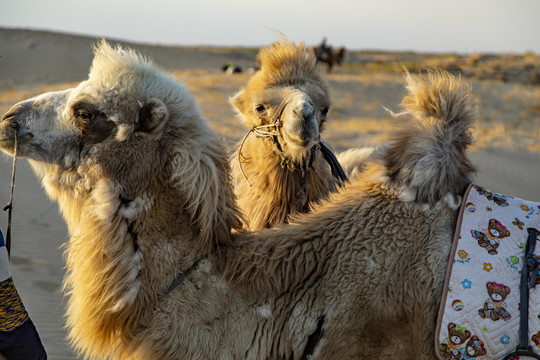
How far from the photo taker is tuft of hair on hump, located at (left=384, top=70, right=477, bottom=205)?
279cm

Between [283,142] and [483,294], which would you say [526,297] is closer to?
[483,294]

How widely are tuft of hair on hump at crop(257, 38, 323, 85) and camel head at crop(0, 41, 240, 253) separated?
74.4 inches

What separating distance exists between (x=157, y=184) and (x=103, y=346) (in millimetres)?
787

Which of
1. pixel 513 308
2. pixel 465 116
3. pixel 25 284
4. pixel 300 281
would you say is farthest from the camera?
pixel 25 284

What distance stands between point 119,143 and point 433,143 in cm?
151

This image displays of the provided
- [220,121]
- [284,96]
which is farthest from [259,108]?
[220,121]

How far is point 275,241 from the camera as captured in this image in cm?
281

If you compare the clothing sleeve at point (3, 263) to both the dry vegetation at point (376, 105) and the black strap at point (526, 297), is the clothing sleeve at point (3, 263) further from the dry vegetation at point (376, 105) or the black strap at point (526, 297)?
the dry vegetation at point (376, 105)

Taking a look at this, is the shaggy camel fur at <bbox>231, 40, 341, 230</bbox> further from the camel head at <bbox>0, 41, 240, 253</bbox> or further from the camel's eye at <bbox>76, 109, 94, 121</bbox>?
the camel's eye at <bbox>76, 109, 94, 121</bbox>

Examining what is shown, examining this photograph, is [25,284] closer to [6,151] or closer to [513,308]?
[6,151]

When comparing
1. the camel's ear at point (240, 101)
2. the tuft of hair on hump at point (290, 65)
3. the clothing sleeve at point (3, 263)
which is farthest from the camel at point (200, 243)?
the camel's ear at point (240, 101)

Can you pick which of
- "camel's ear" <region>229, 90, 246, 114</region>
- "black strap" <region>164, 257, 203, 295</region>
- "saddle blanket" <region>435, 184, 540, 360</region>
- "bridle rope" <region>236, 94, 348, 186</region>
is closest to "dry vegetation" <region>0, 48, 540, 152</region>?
"camel's ear" <region>229, 90, 246, 114</region>

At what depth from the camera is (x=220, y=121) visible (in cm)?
1828

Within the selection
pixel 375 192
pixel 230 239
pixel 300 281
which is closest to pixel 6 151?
pixel 230 239
